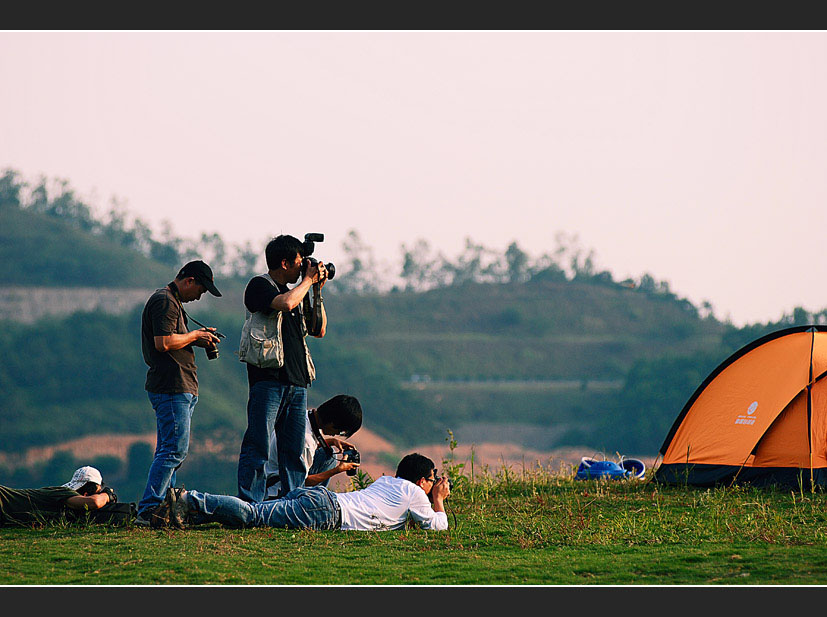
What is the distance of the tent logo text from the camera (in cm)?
841

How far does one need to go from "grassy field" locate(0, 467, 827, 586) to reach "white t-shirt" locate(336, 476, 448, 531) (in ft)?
0.36

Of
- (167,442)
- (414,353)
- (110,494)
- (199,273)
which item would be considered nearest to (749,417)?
(199,273)

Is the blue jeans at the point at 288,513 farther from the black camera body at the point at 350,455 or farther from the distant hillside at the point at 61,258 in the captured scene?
the distant hillside at the point at 61,258

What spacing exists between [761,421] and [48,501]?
5.38m

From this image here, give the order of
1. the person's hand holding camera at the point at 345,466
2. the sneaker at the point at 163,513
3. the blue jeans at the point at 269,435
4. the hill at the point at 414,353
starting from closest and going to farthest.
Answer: the sneaker at the point at 163,513 → the blue jeans at the point at 269,435 → the person's hand holding camera at the point at 345,466 → the hill at the point at 414,353

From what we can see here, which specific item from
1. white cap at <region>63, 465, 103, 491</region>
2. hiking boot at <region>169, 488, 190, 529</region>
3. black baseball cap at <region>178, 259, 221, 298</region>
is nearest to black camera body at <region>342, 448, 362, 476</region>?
hiking boot at <region>169, 488, 190, 529</region>

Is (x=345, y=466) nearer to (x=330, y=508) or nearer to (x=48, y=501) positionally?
(x=330, y=508)

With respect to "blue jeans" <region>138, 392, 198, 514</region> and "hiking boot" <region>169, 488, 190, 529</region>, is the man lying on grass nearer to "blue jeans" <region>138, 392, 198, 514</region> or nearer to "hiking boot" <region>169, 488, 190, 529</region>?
"blue jeans" <region>138, 392, 198, 514</region>

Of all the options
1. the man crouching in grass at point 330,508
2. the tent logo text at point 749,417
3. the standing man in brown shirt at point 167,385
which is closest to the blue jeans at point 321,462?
the man crouching in grass at point 330,508

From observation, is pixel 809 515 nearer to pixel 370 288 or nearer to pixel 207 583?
pixel 207 583

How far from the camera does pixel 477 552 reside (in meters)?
5.29

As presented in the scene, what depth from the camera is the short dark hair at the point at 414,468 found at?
6023 millimetres

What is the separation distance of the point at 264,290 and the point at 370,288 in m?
86.4

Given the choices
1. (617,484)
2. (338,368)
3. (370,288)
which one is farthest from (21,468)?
(617,484)
